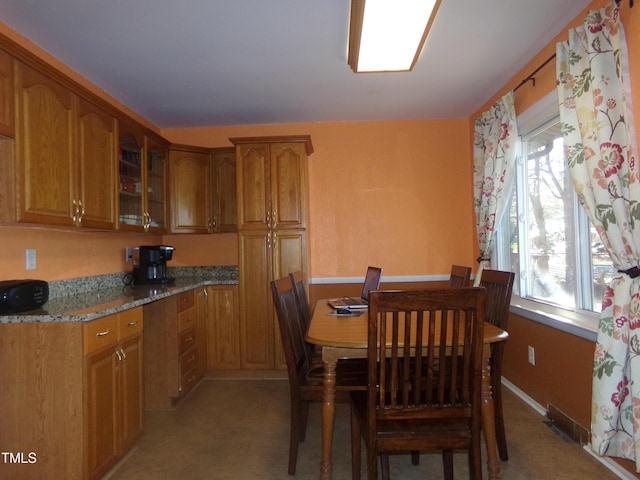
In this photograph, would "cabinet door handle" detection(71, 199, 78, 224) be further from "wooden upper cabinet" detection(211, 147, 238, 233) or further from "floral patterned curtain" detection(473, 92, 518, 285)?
"floral patterned curtain" detection(473, 92, 518, 285)

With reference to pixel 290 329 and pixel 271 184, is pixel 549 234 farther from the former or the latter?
pixel 271 184

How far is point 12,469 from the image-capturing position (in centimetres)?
177

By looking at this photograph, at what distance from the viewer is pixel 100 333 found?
1866 millimetres

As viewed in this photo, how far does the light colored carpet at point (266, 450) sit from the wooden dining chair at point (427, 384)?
0.68m

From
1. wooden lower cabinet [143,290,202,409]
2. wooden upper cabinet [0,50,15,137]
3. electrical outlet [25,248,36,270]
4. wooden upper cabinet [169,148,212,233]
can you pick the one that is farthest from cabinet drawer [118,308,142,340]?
wooden upper cabinet [169,148,212,233]

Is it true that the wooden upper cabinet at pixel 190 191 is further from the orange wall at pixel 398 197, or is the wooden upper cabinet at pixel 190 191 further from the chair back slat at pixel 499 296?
the chair back slat at pixel 499 296

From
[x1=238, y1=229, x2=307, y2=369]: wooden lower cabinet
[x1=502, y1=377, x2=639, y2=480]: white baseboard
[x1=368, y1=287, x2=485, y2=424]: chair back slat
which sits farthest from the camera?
[x1=238, y1=229, x2=307, y2=369]: wooden lower cabinet

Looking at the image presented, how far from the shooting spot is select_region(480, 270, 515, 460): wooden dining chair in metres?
1.93

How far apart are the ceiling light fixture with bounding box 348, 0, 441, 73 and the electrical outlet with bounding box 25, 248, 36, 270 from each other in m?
2.21

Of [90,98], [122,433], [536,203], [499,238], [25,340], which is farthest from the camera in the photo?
[499,238]

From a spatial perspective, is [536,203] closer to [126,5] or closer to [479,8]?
[479,8]

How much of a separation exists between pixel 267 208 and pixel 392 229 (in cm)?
127

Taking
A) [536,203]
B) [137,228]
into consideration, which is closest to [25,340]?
[137,228]

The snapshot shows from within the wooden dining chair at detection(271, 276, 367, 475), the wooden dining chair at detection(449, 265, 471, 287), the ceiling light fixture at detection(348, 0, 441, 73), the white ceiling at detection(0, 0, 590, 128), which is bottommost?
the wooden dining chair at detection(271, 276, 367, 475)
